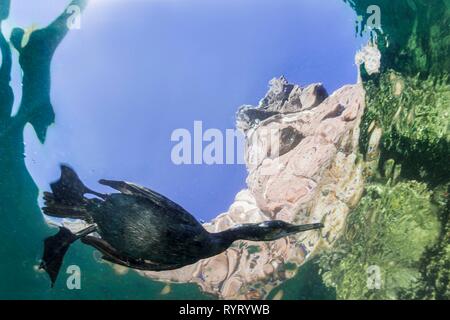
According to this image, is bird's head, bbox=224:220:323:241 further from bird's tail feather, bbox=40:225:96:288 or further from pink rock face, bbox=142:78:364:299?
bird's tail feather, bbox=40:225:96:288

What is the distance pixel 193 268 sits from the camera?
5145mm

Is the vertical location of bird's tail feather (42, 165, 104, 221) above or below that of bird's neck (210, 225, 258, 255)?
above

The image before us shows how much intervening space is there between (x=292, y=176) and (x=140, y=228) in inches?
83.9

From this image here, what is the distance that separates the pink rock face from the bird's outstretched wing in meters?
0.55

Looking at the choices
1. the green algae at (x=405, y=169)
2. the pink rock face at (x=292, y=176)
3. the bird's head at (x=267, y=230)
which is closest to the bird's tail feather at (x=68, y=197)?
the pink rock face at (x=292, y=176)

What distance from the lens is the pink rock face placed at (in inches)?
185

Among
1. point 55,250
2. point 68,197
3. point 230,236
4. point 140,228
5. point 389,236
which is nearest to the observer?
point 140,228

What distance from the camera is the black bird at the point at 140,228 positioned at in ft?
15.2

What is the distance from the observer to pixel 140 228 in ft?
15.2

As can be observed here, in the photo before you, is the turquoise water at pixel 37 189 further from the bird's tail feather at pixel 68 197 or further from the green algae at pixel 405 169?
the bird's tail feather at pixel 68 197

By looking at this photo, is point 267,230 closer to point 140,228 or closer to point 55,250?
point 140,228

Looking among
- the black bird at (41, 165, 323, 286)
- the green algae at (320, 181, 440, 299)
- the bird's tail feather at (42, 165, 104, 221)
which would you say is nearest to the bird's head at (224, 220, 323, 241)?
the black bird at (41, 165, 323, 286)

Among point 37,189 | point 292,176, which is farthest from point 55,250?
point 292,176
